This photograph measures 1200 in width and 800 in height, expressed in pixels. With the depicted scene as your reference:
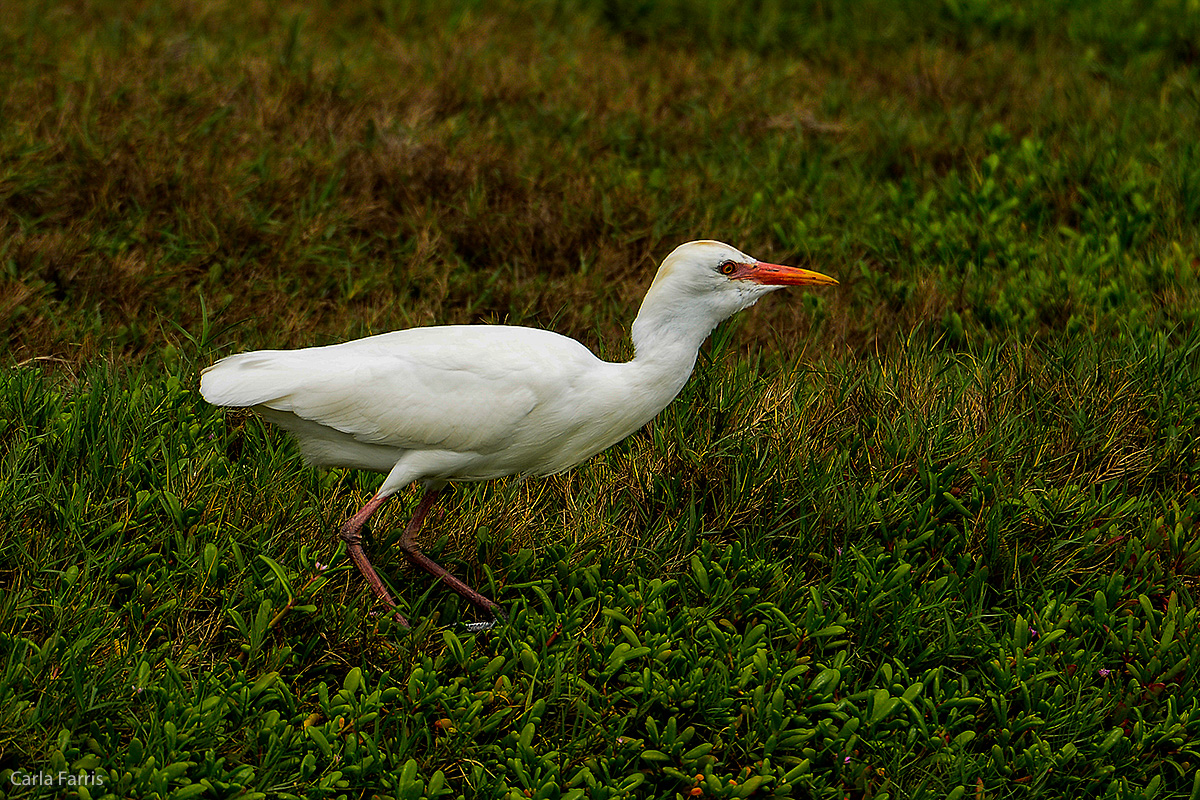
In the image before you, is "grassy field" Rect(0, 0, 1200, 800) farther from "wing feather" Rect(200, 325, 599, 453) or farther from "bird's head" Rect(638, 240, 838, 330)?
"bird's head" Rect(638, 240, 838, 330)

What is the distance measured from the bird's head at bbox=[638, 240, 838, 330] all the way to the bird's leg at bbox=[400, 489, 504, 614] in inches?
38.0

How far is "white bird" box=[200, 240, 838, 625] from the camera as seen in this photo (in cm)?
371

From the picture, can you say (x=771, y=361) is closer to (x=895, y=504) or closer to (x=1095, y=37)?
(x=895, y=504)

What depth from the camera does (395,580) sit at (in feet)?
12.9

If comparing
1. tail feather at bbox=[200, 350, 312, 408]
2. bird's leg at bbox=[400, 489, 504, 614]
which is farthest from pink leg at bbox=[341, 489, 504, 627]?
tail feather at bbox=[200, 350, 312, 408]

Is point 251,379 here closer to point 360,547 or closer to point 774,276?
point 360,547

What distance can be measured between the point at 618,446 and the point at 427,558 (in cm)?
93

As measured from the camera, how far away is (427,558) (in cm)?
390

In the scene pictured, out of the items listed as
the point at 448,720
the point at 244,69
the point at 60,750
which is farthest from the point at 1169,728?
the point at 244,69

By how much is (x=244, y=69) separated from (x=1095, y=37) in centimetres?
566

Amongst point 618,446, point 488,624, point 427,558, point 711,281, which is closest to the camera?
point 488,624

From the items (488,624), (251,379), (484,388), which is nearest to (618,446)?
(484,388)

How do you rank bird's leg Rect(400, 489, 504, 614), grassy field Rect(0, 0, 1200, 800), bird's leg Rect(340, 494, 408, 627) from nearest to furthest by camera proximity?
grassy field Rect(0, 0, 1200, 800) → bird's leg Rect(340, 494, 408, 627) → bird's leg Rect(400, 489, 504, 614)

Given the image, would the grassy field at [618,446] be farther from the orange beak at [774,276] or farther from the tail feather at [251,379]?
the orange beak at [774,276]
